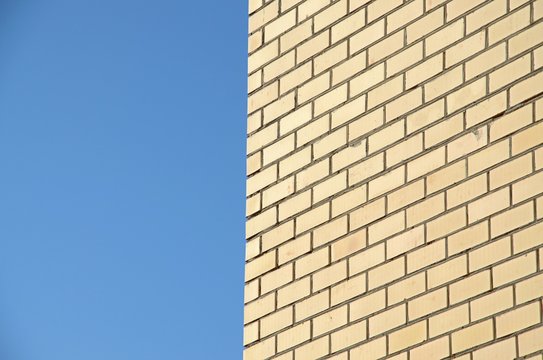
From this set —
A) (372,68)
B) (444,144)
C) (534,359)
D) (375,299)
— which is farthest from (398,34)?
(534,359)

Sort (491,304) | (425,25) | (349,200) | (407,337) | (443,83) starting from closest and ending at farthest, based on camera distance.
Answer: (491,304) < (407,337) < (443,83) < (425,25) < (349,200)

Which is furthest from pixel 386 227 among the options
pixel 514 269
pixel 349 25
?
pixel 349 25

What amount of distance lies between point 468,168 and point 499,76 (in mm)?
311

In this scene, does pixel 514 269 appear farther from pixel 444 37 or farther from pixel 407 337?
pixel 444 37

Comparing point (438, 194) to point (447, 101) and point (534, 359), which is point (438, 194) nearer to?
point (447, 101)

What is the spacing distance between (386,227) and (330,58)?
2.46 ft

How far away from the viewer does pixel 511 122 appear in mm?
4297

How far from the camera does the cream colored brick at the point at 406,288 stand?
4.45 meters

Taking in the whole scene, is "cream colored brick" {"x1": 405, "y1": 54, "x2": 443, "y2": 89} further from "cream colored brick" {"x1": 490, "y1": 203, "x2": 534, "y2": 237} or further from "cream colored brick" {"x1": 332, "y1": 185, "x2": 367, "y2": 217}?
"cream colored brick" {"x1": 490, "y1": 203, "x2": 534, "y2": 237}

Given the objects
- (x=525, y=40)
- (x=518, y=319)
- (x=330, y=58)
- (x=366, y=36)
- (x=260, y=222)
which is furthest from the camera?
(x=260, y=222)

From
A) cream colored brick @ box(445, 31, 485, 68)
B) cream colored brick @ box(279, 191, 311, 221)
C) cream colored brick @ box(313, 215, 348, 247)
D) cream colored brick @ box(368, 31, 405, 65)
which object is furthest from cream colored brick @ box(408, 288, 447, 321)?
cream colored brick @ box(368, 31, 405, 65)

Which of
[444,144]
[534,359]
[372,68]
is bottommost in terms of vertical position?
[534,359]

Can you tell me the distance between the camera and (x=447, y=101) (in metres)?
4.54

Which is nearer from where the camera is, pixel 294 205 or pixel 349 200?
pixel 349 200
